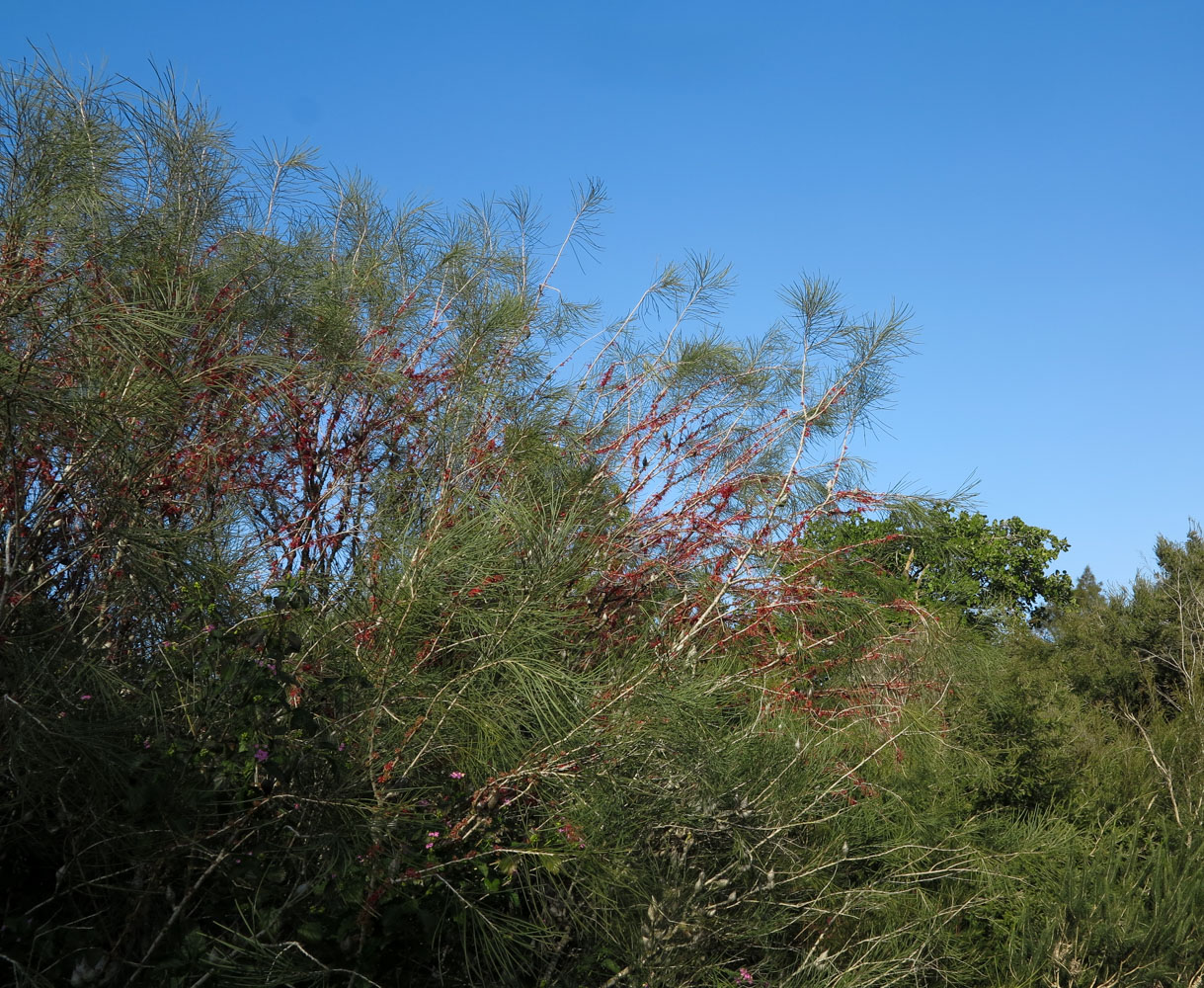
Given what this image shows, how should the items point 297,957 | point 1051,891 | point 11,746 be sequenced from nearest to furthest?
point 11,746, point 297,957, point 1051,891

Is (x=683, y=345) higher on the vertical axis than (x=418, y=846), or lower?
higher

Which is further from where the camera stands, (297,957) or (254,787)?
(254,787)

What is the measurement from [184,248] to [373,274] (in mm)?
1041

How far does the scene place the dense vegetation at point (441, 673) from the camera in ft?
9.90

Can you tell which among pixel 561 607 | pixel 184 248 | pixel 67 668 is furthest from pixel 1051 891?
pixel 184 248

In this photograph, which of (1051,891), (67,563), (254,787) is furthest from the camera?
(1051,891)

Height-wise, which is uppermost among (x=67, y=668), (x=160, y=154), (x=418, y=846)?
(x=160, y=154)

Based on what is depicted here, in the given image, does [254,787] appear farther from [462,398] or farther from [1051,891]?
[1051,891]

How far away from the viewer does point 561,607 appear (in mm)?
3629

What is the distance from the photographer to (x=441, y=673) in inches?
126

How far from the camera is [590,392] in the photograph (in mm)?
5633

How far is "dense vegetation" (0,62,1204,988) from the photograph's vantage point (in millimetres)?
3018

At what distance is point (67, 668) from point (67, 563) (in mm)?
651

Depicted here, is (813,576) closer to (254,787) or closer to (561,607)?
(561,607)
